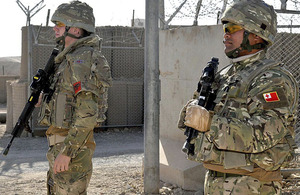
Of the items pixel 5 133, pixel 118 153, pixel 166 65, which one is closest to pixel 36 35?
pixel 5 133

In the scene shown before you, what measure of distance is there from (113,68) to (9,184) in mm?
4811

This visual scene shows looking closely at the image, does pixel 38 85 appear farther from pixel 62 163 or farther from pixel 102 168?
pixel 102 168

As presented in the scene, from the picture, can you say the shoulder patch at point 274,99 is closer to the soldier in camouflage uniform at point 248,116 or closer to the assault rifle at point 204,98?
the soldier in camouflage uniform at point 248,116

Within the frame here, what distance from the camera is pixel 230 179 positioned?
2252mm

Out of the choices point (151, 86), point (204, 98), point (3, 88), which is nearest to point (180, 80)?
point (151, 86)

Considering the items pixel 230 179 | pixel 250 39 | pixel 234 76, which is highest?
pixel 250 39

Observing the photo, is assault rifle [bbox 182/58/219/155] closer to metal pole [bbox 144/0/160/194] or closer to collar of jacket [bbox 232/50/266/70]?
collar of jacket [bbox 232/50/266/70]

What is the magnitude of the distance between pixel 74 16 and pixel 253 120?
5.20 ft

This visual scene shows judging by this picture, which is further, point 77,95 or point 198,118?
point 77,95

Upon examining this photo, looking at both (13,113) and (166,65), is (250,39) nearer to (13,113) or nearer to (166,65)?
(166,65)

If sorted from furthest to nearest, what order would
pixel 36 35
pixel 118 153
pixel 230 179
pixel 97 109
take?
pixel 36 35 < pixel 118 153 < pixel 97 109 < pixel 230 179

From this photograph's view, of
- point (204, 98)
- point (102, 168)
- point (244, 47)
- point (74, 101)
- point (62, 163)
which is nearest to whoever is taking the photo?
point (204, 98)

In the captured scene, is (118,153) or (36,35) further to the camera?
(36,35)

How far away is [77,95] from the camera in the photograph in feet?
9.44
